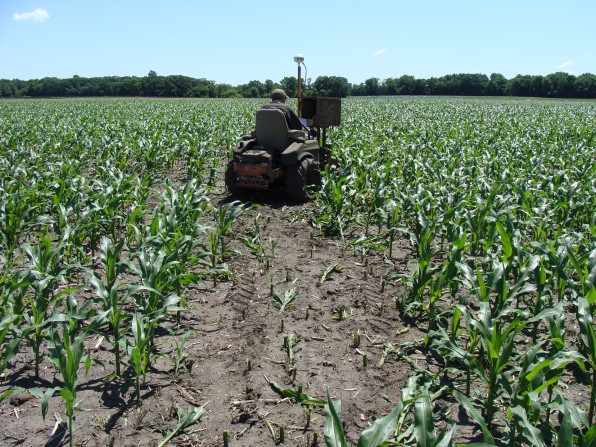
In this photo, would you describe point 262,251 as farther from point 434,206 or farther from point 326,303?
point 434,206

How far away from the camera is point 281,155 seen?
791cm

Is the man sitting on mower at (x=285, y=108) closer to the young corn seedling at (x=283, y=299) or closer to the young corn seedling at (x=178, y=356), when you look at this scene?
the young corn seedling at (x=283, y=299)

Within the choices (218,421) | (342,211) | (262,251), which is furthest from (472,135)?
(218,421)

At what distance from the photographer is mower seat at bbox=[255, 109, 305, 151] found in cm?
790

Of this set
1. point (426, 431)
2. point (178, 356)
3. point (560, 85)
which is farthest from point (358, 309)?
point (560, 85)

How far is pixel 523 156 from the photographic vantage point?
11.1 m

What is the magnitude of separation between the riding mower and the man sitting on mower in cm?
16

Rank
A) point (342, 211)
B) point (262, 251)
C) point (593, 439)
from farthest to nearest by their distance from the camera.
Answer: point (342, 211) → point (262, 251) → point (593, 439)

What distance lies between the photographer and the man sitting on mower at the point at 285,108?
802 centimetres

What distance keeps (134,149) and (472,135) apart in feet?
33.2

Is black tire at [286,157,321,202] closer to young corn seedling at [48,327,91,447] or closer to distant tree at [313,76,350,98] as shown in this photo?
young corn seedling at [48,327,91,447]

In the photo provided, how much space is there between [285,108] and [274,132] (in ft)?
1.39

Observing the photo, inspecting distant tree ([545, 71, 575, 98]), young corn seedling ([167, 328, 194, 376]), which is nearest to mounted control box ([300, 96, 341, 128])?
young corn seedling ([167, 328, 194, 376])

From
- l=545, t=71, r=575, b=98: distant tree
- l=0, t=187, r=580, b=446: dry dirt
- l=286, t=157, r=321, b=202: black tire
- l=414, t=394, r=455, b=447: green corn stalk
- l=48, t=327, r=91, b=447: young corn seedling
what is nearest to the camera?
l=414, t=394, r=455, b=447: green corn stalk
